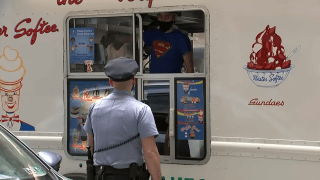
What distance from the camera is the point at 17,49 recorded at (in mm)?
5000

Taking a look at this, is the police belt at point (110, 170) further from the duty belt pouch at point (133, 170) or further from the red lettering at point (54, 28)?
the red lettering at point (54, 28)

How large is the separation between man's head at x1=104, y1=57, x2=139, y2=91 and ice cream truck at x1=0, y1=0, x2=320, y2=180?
1206 millimetres

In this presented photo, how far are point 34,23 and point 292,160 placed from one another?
9.77 ft

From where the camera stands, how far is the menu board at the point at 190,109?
4508 millimetres

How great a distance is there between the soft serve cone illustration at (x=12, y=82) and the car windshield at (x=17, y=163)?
1.95 meters

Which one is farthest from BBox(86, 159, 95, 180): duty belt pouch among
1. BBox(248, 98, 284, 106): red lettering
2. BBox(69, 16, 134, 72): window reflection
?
BBox(248, 98, 284, 106): red lettering

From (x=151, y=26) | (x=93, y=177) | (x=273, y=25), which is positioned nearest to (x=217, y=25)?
(x=273, y=25)

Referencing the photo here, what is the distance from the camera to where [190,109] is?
455 cm

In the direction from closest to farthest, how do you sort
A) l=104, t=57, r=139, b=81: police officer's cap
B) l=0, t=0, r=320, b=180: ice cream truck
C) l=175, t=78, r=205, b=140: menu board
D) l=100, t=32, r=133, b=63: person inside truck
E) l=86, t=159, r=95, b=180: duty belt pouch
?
l=104, t=57, r=139, b=81: police officer's cap, l=86, t=159, r=95, b=180: duty belt pouch, l=0, t=0, r=320, b=180: ice cream truck, l=175, t=78, r=205, b=140: menu board, l=100, t=32, r=133, b=63: person inside truck

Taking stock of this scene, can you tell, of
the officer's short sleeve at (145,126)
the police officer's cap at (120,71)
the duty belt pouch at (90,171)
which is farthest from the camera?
the duty belt pouch at (90,171)

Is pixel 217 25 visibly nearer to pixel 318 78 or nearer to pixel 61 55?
pixel 318 78

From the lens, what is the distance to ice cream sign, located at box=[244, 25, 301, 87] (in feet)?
13.7

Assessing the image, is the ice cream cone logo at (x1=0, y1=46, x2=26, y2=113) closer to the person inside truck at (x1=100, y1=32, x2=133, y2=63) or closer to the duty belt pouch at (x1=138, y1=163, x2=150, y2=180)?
the person inside truck at (x1=100, y1=32, x2=133, y2=63)

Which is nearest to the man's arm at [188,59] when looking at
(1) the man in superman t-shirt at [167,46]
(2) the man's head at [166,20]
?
(1) the man in superman t-shirt at [167,46]
